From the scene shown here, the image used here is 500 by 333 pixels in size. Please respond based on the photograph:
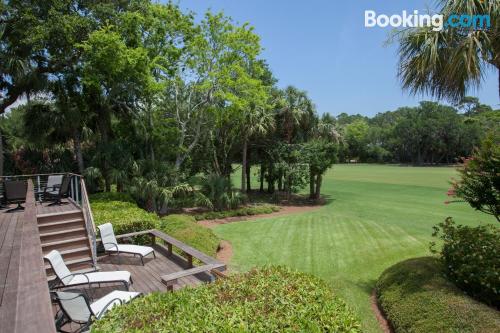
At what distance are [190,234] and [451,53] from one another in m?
8.84

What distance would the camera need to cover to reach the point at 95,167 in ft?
55.2

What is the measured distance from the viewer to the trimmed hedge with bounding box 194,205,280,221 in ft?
59.1

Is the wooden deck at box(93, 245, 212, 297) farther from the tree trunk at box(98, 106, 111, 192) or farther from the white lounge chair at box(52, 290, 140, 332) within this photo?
the tree trunk at box(98, 106, 111, 192)

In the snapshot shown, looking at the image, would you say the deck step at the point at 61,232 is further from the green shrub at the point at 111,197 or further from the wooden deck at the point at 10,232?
the green shrub at the point at 111,197

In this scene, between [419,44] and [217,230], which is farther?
[217,230]

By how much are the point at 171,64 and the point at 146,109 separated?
9.92ft

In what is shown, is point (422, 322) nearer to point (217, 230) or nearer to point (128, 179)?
point (217, 230)

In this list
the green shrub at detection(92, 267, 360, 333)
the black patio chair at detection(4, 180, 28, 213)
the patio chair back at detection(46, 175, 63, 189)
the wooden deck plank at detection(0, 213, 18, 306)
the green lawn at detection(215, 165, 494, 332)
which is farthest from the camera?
the patio chair back at detection(46, 175, 63, 189)

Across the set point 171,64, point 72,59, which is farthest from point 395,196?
point 72,59

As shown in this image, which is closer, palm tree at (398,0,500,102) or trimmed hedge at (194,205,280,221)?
palm tree at (398,0,500,102)

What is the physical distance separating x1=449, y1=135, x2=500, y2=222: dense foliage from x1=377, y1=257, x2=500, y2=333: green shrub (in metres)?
1.67

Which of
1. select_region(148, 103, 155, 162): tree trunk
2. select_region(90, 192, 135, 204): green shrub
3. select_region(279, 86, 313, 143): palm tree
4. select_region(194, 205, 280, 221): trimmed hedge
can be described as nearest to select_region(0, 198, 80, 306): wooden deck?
select_region(90, 192, 135, 204): green shrub

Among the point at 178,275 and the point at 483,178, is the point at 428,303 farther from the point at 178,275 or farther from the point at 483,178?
the point at 178,275

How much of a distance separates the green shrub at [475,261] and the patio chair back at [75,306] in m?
6.60
